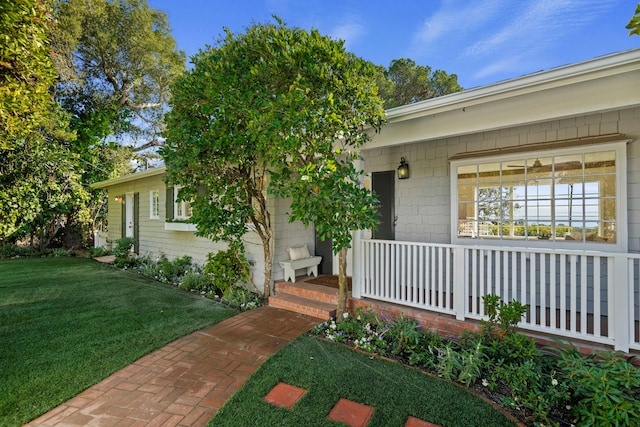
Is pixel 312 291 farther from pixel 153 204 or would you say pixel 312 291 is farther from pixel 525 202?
pixel 153 204

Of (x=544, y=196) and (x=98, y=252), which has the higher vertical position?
(x=544, y=196)

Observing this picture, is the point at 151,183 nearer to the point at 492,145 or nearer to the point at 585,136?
the point at 492,145

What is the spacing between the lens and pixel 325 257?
21.0 feet

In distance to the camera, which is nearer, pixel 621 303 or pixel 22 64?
pixel 621 303

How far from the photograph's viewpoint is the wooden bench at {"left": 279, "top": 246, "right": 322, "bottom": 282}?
18.5 ft

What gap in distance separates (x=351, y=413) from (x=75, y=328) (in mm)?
4180

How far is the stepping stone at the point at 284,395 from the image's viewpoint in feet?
A: 8.50

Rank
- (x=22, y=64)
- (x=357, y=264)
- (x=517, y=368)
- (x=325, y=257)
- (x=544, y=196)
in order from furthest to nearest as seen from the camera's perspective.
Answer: (x=325, y=257), (x=357, y=264), (x=544, y=196), (x=22, y=64), (x=517, y=368)

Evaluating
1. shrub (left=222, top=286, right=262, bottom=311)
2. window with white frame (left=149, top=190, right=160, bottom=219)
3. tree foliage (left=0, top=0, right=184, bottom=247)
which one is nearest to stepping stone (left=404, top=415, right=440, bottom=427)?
shrub (left=222, top=286, right=262, bottom=311)

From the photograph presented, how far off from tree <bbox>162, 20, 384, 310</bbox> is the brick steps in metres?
0.52

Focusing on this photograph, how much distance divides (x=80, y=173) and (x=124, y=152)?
2298mm

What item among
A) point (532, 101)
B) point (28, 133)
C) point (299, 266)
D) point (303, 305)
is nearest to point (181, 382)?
point (303, 305)

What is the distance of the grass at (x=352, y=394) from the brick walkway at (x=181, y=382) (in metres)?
0.23

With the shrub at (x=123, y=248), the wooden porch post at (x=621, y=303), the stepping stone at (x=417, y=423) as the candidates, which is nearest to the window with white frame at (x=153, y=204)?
the shrub at (x=123, y=248)
